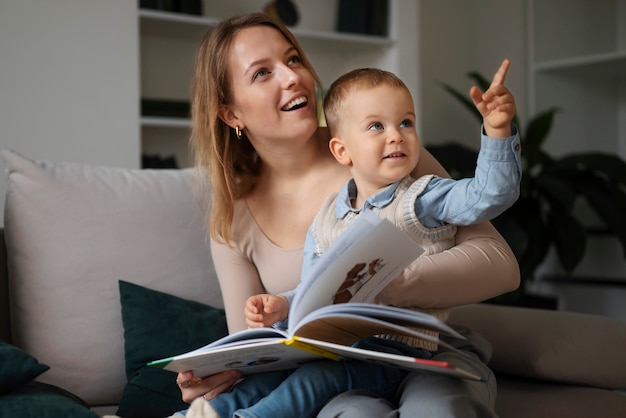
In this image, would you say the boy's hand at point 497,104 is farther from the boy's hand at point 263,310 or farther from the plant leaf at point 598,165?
the plant leaf at point 598,165

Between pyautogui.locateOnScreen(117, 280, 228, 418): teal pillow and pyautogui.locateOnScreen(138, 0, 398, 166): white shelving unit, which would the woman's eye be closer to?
pyautogui.locateOnScreen(117, 280, 228, 418): teal pillow

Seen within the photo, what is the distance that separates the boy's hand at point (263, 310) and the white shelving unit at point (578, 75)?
3.23 m

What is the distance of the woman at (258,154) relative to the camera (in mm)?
1491

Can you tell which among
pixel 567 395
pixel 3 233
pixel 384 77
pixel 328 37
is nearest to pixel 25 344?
pixel 3 233

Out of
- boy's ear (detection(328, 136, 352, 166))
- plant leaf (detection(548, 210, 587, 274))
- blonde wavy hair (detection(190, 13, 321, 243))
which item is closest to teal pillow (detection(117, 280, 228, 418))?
blonde wavy hair (detection(190, 13, 321, 243))

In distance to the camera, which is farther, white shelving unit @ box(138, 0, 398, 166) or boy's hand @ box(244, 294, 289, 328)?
white shelving unit @ box(138, 0, 398, 166)

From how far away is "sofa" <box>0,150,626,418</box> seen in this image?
153 cm

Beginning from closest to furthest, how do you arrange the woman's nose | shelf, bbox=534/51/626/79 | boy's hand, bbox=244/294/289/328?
1. boy's hand, bbox=244/294/289/328
2. the woman's nose
3. shelf, bbox=534/51/626/79

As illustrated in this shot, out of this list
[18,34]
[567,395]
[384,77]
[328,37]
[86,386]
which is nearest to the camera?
[384,77]

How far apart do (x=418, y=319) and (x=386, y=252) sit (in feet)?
0.39

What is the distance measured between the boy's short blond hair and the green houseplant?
2.06m

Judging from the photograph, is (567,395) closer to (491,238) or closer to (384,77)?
(491,238)

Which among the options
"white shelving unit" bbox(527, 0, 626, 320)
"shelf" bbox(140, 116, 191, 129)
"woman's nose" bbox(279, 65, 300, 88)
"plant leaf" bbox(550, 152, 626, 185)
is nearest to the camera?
"woman's nose" bbox(279, 65, 300, 88)

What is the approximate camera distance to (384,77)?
4.31 feet
